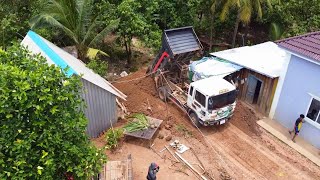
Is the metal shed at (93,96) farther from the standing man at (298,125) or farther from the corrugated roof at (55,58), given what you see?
the standing man at (298,125)

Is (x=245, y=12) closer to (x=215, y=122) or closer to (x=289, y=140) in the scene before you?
(x=215, y=122)

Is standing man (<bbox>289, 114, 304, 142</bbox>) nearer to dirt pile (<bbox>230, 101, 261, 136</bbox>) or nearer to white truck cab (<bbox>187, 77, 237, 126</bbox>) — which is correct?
dirt pile (<bbox>230, 101, 261, 136</bbox>)

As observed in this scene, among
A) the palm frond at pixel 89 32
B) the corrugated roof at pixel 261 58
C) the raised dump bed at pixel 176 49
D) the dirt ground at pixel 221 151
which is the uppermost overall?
the palm frond at pixel 89 32

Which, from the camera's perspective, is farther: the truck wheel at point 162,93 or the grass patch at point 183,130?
the truck wheel at point 162,93

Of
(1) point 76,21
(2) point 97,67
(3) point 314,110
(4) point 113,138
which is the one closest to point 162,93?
(2) point 97,67

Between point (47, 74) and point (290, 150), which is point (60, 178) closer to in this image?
point (47, 74)

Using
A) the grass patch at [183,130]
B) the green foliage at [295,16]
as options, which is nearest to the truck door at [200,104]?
the grass patch at [183,130]

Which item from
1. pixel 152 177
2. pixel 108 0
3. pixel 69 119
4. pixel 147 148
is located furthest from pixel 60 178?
pixel 108 0
